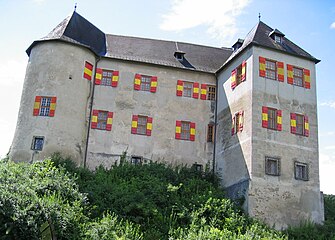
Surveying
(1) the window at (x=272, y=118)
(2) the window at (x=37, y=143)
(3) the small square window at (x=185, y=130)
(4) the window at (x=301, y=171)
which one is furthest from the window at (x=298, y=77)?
(2) the window at (x=37, y=143)

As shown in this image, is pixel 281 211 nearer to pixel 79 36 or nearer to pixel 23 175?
pixel 23 175

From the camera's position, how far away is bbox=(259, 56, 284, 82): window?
25259 millimetres

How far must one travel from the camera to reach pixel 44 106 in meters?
25.5

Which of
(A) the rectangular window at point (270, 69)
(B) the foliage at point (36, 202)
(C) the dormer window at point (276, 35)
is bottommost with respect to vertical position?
(B) the foliage at point (36, 202)

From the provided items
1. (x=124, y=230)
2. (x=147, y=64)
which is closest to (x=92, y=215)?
(x=124, y=230)

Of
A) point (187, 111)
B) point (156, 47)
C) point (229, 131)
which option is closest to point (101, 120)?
point (187, 111)

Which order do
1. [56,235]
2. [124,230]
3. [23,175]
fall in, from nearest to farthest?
[56,235]
[124,230]
[23,175]

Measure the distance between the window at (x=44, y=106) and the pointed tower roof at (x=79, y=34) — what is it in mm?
3630

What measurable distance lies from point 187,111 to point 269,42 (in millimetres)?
6344

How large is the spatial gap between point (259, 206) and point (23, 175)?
11.3m

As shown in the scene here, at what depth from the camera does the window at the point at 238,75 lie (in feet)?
85.0

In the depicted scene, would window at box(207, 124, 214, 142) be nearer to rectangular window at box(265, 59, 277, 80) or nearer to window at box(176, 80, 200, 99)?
window at box(176, 80, 200, 99)

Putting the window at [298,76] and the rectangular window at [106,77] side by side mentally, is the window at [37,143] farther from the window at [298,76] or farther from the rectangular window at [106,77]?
the window at [298,76]

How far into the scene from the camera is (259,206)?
22703 mm
